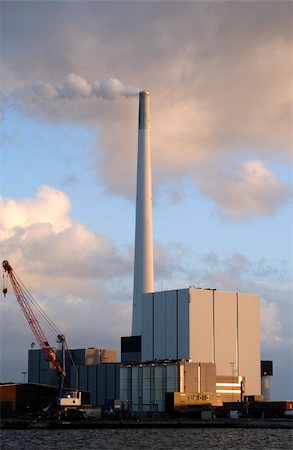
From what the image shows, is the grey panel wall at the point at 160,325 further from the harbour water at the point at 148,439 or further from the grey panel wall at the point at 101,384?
the harbour water at the point at 148,439

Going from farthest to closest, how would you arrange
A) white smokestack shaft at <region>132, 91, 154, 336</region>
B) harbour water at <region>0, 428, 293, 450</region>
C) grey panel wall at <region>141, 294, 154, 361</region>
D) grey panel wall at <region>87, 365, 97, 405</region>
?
grey panel wall at <region>87, 365, 97, 405</region> < white smokestack shaft at <region>132, 91, 154, 336</region> < grey panel wall at <region>141, 294, 154, 361</region> < harbour water at <region>0, 428, 293, 450</region>

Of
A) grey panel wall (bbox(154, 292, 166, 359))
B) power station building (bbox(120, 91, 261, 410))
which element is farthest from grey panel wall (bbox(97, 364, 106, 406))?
grey panel wall (bbox(154, 292, 166, 359))

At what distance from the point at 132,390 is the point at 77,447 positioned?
221 ft

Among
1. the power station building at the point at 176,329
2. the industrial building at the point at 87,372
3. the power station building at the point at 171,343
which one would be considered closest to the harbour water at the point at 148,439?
the power station building at the point at 171,343

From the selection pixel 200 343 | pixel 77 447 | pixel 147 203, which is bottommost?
pixel 77 447

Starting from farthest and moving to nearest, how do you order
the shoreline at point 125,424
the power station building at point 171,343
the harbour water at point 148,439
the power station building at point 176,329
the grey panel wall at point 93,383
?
the grey panel wall at point 93,383 → the power station building at point 176,329 → the power station building at point 171,343 → the shoreline at point 125,424 → the harbour water at point 148,439

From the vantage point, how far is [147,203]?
552ft

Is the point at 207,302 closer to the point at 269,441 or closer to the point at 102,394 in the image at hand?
the point at 102,394

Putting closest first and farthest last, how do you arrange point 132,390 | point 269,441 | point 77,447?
point 77,447 → point 269,441 → point 132,390

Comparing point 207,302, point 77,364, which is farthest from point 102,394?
point 207,302

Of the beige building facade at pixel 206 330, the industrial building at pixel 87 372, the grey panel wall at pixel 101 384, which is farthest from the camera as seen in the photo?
the grey panel wall at pixel 101 384

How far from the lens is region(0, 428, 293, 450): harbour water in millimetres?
93875

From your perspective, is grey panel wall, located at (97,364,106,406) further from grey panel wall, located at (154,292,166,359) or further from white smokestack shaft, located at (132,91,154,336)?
A: white smokestack shaft, located at (132,91,154,336)

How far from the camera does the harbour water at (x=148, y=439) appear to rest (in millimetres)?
93875
